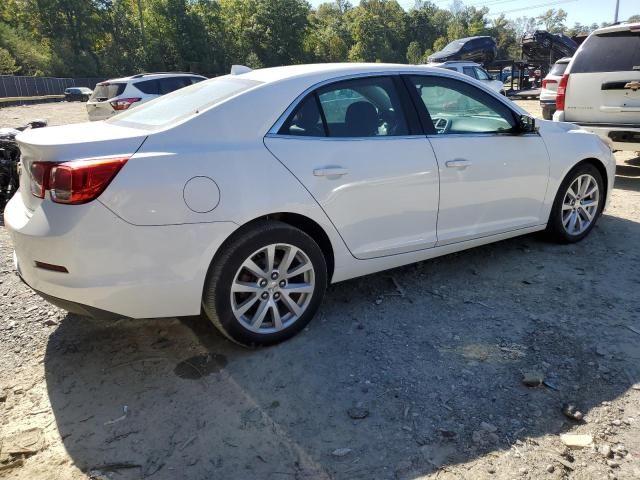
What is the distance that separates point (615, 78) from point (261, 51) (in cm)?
7441

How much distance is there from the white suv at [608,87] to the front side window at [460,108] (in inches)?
129

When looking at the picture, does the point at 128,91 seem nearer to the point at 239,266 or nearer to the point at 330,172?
the point at 330,172

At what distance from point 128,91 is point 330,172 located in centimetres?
1043

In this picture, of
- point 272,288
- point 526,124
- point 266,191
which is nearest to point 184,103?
point 266,191

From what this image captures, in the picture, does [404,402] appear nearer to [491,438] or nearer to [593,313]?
[491,438]

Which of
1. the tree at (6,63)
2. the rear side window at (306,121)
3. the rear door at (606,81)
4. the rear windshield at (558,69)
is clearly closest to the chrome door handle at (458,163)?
the rear side window at (306,121)

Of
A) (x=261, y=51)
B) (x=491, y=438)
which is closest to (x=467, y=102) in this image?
(x=491, y=438)

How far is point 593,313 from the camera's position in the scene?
349 cm

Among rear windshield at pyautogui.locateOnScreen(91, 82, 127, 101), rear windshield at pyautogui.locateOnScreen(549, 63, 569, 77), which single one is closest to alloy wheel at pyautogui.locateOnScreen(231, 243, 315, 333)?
rear windshield at pyautogui.locateOnScreen(91, 82, 127, 101)

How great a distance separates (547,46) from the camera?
2473 cm

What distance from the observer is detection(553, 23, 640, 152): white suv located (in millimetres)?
6453

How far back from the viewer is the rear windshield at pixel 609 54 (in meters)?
6.48

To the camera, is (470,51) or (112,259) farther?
(470,51)

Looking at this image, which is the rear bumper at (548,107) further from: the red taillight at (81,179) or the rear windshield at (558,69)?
the red taillight at (81,179)
